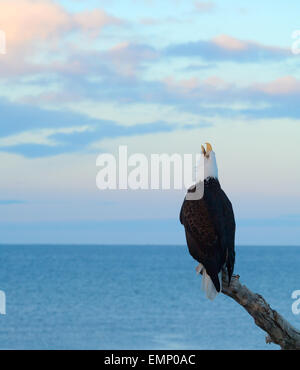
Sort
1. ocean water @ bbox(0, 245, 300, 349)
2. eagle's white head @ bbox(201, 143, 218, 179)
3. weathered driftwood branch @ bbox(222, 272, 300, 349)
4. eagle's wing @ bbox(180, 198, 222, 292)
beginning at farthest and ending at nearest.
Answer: ocean water @ bbox(0, 245, 300, 349), eagle's white head @ bbox(201, 143, 218, 179), eagle's wing @ bbox(180, 198, 222, 292), weathered driftwood branch @ bbox(222, 272, 300, 349)

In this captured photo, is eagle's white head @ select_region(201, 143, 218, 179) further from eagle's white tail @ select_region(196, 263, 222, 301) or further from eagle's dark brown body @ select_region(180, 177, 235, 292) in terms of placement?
eagle's white tail @ select_region(196, 263, 222, 301)

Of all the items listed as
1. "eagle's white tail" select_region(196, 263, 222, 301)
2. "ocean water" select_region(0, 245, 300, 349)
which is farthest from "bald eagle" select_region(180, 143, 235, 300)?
"ocean water" select_region(0, 245, 300, 349)

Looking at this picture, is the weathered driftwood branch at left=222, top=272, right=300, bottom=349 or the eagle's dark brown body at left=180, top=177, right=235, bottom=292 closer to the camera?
the weathered driftwood branch at left=222, top=272, right=300, bottom=349

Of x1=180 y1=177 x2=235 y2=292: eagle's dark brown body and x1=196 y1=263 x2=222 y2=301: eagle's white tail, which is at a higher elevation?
x1=180 y1=177 x2=235 y2=292: eagle's dark brown body

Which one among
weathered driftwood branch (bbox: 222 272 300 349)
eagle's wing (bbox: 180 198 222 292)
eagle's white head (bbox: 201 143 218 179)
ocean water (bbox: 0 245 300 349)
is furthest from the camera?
ocean water (bbox: 0 245 300 349)

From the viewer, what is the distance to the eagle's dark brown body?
25.3 ft

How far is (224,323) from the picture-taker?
183ft

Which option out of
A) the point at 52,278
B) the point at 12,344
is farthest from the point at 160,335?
the point at 52,278

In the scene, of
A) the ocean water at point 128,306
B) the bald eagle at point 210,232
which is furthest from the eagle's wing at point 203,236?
the ocean water at point 128,306

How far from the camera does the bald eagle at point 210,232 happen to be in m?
7.71

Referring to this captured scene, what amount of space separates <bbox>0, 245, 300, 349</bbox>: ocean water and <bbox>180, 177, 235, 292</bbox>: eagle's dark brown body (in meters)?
38.0

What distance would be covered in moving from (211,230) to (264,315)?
1081 mm

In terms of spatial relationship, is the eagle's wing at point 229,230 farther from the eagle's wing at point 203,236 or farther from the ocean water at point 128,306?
the ocean water at point 128,306

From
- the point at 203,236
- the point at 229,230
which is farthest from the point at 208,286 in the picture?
the point at 229,230
